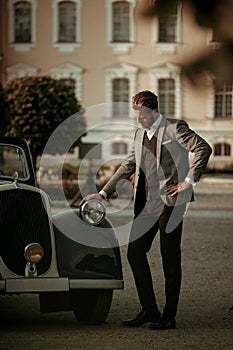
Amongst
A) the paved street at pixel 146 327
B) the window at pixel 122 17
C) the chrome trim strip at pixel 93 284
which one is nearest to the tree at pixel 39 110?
the paved street at pixel 146 327

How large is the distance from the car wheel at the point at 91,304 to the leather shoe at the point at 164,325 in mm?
487

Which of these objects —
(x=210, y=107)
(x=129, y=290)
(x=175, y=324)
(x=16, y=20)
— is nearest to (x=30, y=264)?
(x=175, y=324)

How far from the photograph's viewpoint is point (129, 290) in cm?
1032

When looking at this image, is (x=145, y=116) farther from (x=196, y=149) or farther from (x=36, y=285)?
(x=36, y=285)

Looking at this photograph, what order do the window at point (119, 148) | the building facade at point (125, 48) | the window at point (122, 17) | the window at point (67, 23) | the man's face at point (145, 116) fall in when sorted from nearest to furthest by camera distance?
the building facade at point (125, 48)
the window at point (122, 17)
the window at point (67, 23)
the man's face at point (145, 116)
the window at point (119, 148)

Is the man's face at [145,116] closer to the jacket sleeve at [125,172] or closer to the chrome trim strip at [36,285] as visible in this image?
the jacket sleeve at [125,172]

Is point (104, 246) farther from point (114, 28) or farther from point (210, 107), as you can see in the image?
point (210, 107)

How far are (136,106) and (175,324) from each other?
1836 millimetres

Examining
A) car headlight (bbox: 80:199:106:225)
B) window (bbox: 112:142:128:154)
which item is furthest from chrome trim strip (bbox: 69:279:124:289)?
window (bbox: 112:142:128:154)

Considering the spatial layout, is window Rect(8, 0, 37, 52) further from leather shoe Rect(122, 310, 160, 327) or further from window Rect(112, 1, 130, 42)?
leather shoe Rect(122, 310, 160, 327)

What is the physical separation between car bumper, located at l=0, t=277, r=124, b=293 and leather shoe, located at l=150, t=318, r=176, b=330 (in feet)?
1.38

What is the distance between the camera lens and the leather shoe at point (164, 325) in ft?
25.6

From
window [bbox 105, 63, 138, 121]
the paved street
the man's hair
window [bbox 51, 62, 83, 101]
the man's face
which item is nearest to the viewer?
window [bbox 105, 63, 138, 121]

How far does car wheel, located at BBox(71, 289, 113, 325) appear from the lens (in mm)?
8133
